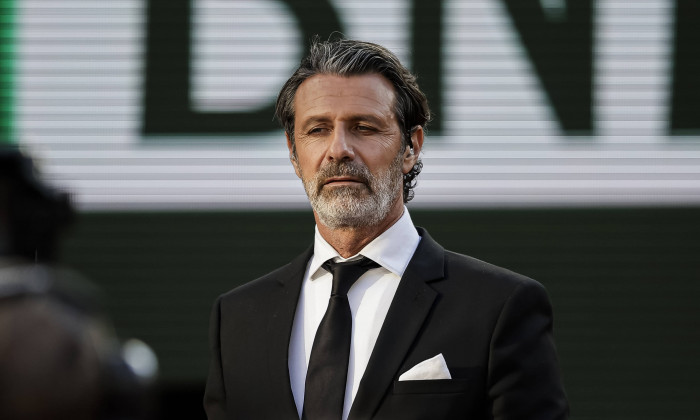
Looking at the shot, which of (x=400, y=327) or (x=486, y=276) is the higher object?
(x=486, y=276)

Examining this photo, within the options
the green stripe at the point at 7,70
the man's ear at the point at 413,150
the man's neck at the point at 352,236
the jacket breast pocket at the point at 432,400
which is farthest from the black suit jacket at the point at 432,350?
the green stripe at the point at 7,70

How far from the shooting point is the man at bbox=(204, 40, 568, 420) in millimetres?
2477

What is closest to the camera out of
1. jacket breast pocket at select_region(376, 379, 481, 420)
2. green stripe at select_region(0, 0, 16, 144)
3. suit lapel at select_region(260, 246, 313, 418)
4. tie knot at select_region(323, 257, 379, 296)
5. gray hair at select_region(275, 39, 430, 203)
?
jacket breast pocket at select_region(376, 379, 481, 420)

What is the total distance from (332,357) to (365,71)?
0.81 m

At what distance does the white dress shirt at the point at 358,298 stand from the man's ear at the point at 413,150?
169 millimetres

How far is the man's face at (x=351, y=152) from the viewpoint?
274 centimetres

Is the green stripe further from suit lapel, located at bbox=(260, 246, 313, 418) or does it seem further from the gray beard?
the gray beard

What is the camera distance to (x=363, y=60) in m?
2.82

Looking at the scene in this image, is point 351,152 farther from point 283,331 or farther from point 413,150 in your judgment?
point 283,331

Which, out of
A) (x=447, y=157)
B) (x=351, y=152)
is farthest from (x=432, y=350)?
(x=447, y=157)

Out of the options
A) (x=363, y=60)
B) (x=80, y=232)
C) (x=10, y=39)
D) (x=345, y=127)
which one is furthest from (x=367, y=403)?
(x=10, y=39)

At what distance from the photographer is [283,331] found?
271 centimetres

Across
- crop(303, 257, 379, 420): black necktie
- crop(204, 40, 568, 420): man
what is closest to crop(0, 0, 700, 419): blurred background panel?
crop(204, 40, 568, 420): man

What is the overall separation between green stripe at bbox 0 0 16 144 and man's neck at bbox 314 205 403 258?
4912 mm
